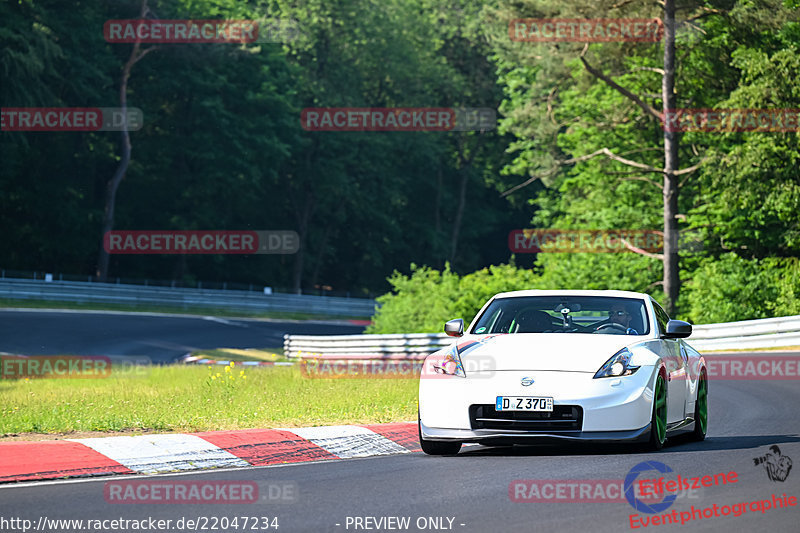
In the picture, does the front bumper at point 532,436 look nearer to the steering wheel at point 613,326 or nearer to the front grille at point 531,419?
the front grille at point 531,419

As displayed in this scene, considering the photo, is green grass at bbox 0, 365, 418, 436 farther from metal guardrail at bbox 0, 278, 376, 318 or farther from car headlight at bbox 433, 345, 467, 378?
metal guardrail at bbox 0, 278, 376, 318

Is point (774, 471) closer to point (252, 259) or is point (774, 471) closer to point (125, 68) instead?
point (125, 68)

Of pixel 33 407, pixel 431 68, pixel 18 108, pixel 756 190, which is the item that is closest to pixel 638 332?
pixel 33 407

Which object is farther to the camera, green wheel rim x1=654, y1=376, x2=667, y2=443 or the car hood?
green wheel rim x1=654, y1=376, x2=667, y2=443

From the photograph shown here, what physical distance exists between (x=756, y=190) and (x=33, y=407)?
25.1 metres

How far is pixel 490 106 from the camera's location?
83.4 m

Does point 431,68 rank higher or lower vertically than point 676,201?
higher

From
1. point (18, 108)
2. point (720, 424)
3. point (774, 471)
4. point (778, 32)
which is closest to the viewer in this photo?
point (774, 471)
